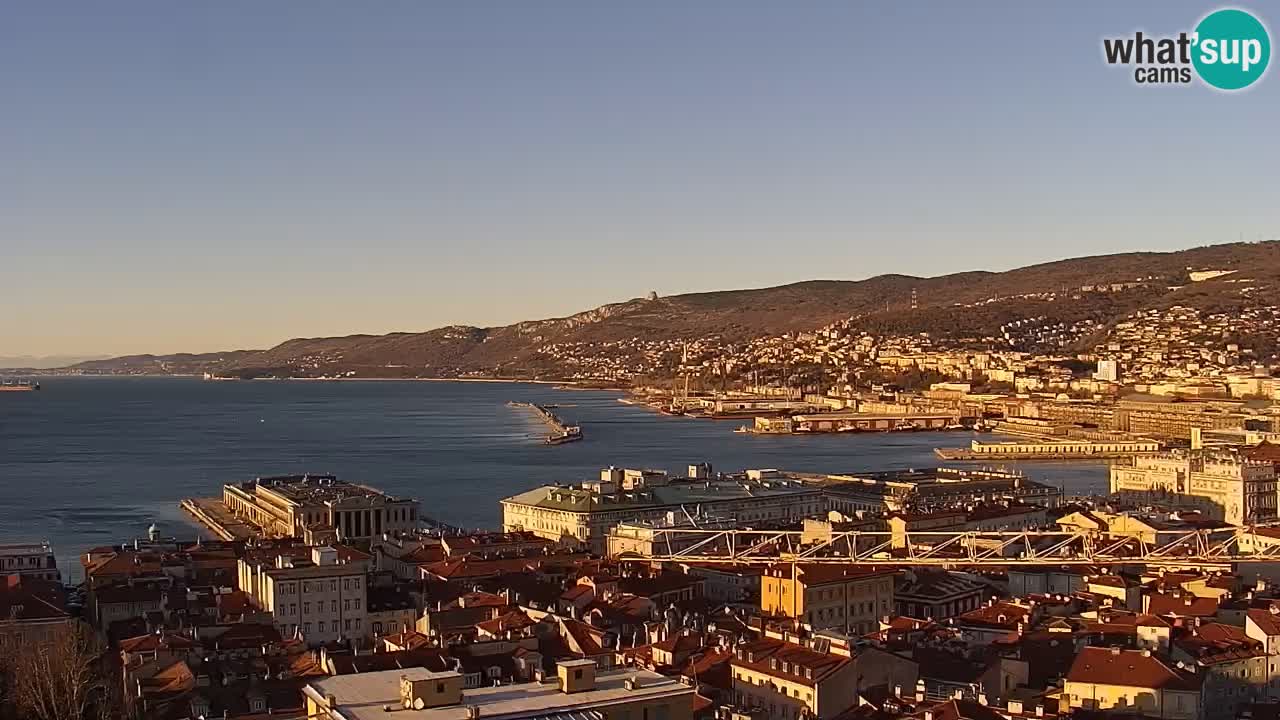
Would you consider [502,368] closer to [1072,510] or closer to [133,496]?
[133,496]

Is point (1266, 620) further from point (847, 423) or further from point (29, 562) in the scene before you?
point (847, 423)

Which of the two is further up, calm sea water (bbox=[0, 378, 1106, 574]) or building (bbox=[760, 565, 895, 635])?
building (bbox=[760, 565, 895, 635])

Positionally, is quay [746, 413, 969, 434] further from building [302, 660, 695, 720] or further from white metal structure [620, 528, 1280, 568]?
building [302, 660, 695, 720]

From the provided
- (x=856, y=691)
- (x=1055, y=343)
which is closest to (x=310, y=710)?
(x=856, y=691)

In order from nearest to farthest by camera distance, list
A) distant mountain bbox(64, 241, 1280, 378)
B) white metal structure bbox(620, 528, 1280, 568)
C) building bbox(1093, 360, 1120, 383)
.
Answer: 1. white metal structure bbox(620, 528, 1280, 568)
2. building bbox(1093, 360, 1120, 383)
3. distant mountain bbox(64, 241, 1280, 378)

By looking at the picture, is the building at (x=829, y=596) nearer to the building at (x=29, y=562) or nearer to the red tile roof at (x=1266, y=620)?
the red tile roof at (x=1266, y=620)

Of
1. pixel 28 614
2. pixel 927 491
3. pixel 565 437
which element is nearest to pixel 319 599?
pixel 28 614

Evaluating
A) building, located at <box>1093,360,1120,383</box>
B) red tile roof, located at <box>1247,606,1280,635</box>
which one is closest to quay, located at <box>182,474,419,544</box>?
red tile roof, located at <box>1247,606,1280,635</box>
